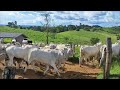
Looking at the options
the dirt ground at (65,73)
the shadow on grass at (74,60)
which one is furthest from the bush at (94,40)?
the dirt ground at (65,73)

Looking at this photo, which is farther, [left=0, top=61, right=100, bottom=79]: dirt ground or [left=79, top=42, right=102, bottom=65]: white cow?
[left=79, top=42, right=102, bottom=65]: white cow

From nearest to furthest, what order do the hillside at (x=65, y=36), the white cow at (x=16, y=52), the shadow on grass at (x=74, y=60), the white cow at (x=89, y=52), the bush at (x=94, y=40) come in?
the white cow at (x=16, y=52) < the white cow at (x=89, y=52) < the shadow on grass at (x=74, y=60) < the hillside at (x=65, y=36) < the bush at (x=94, y=40)

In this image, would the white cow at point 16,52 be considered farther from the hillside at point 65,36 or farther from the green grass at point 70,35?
the hillside at point 65,36

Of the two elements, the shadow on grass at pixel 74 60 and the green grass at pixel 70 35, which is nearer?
the shadow on grass at pixel 74 60

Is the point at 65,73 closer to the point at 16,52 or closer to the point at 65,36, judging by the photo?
the point at 16,52

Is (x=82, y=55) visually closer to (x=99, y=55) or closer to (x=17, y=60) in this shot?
(x=99, y=55)

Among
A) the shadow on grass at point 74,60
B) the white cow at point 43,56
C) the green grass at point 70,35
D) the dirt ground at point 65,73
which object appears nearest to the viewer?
the dirt ground at point 65,73

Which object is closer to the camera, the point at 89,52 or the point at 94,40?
the point at 89,52

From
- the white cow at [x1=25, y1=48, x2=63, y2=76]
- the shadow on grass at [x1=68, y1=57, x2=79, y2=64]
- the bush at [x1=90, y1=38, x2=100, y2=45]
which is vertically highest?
the white cow at [x1=25, y1=48, x2=63, y2=76]

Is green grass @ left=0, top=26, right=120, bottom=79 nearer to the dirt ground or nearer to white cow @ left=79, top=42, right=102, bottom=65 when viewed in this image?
white cow @ left=79, top=42, right=102, bottom=65

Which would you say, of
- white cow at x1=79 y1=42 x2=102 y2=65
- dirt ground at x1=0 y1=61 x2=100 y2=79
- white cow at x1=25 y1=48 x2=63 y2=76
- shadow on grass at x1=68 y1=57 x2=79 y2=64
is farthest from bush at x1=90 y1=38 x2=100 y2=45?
white cow at x1=25 y1=48 x2=63 y2=76

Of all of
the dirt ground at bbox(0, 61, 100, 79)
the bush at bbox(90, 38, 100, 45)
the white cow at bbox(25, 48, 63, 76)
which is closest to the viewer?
the dirt ground at bbox(0, 61, 100, 79)

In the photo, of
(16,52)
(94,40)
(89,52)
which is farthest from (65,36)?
(16,52)
